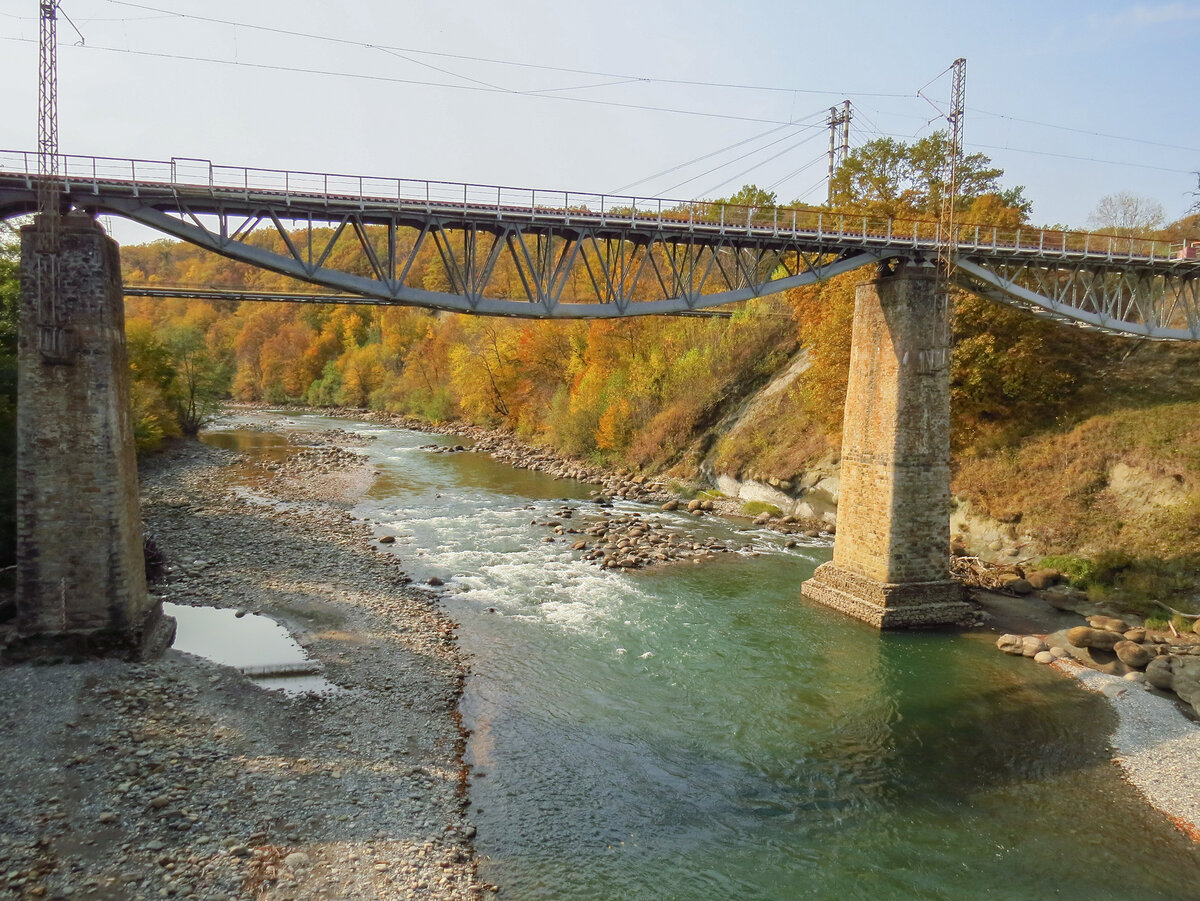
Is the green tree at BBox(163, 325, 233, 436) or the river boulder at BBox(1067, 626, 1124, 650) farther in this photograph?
the green tree at BBox(163, 325, 233, 436)

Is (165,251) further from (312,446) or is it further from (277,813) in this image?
(277,813)

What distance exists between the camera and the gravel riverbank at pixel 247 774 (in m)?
8.01

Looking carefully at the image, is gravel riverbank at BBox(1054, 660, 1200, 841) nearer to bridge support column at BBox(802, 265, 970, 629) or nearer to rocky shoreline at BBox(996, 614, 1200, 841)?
rocky shoreline at BBox(996, 614, 1200, 841)

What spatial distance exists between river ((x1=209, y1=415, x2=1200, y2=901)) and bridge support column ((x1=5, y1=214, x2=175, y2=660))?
7.16 meters

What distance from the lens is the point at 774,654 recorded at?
51.4 feet

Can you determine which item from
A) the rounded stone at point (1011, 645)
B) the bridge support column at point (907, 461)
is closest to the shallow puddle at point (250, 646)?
the bridge support column at point (907, 461)

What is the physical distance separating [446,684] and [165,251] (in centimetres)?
11441

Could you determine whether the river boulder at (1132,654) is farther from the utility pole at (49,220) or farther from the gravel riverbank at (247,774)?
the utility pole at (49,220)

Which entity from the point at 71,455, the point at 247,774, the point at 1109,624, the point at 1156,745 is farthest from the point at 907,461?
the point at 71,455

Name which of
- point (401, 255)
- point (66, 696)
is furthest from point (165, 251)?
point (66, 696)

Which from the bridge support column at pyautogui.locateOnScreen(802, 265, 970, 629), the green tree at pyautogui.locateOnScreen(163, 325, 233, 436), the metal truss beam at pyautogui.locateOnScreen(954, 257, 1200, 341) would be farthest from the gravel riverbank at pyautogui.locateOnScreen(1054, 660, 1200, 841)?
the green tree at pyautogui.locateOnScreen(163, 325, 233, 436)

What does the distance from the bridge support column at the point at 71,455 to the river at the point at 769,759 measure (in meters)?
7.16

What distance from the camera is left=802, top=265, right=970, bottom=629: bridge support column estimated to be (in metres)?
17.6

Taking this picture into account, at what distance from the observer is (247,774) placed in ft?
32.3
